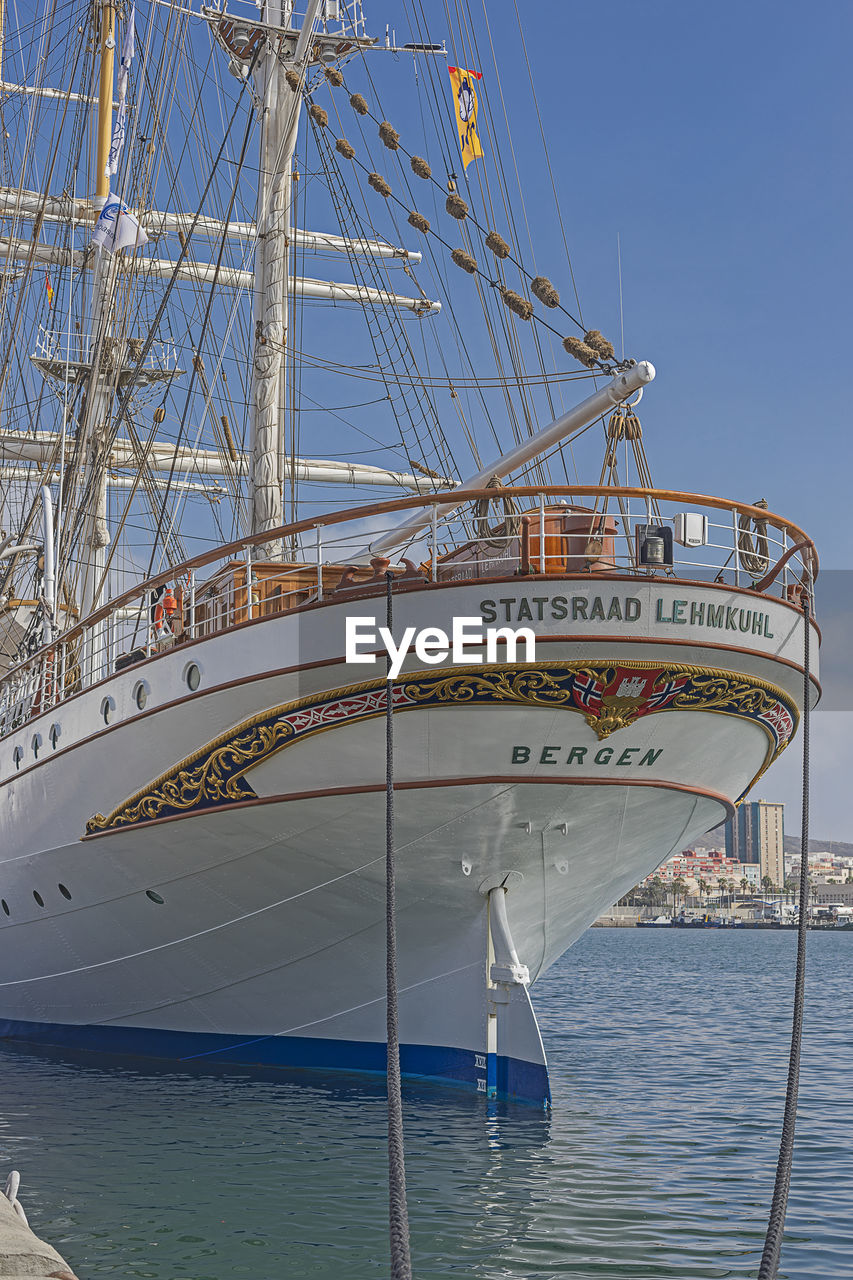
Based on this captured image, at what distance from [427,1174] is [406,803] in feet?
9.92

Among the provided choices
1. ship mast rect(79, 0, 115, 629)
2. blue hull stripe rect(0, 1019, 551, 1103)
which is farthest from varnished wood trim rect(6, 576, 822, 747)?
ship mast rect(79, 0, 115, 629)

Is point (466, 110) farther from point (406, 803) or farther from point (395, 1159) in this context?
point (395, 1159)

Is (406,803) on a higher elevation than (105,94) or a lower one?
lower

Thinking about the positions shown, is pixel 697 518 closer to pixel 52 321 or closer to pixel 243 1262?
pixel 243 1262

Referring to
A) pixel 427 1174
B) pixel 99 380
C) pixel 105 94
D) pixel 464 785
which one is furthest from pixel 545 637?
pixel 105 94

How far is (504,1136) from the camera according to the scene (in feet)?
34.8

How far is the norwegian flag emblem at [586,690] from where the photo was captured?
10.5 metres

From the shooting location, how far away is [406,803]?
11.1 meters

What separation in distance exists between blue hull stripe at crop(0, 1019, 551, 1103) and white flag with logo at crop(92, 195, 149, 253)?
1229 cm

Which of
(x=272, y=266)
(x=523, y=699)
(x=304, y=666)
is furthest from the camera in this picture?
(x=272, y=266)

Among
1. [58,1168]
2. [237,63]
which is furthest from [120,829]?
[237,63]

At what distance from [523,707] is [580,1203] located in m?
3.71

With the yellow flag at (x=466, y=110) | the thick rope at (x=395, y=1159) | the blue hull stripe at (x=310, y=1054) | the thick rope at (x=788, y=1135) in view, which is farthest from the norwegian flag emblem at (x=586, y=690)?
the yellow flag at (x=466, y=110)

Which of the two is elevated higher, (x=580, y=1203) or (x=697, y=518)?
(x=697, y=518)
